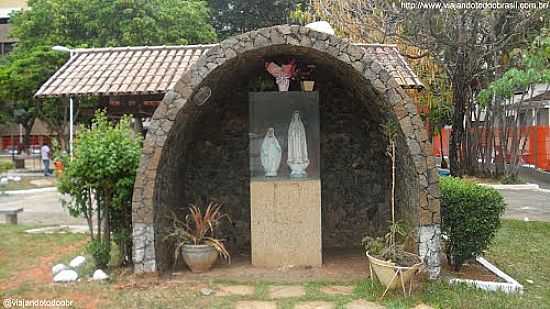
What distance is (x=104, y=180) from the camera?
21.0 ft

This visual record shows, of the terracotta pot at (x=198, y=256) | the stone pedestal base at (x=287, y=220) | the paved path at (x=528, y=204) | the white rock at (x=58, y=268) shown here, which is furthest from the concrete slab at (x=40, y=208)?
the paved path at (x=528, y=204)

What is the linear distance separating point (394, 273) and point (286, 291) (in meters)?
1.22

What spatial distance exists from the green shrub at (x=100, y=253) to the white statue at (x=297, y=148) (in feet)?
8.52

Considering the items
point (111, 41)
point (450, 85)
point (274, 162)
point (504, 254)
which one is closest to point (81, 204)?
point (274, 162)

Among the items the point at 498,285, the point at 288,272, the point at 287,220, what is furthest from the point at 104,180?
the point at 498,285

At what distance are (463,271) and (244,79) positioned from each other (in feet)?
13.6

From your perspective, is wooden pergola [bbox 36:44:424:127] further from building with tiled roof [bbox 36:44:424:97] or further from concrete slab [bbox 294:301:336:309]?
concrete slab [bbox 294:301:336:309]

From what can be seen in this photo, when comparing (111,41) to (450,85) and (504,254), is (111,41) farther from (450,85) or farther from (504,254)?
(504,254)

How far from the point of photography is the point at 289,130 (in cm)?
726

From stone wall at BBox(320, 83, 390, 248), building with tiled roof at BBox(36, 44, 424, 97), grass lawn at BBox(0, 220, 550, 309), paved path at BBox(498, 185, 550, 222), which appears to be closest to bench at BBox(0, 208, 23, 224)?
building with tiled roof at BBox(36, 44, 424, 97)

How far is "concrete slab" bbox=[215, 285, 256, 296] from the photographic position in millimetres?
5848

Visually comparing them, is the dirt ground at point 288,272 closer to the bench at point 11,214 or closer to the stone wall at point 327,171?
the stone wall at point 327,171

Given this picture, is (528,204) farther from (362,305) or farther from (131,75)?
(131,75)

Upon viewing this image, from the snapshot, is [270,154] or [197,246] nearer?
[197,246]
